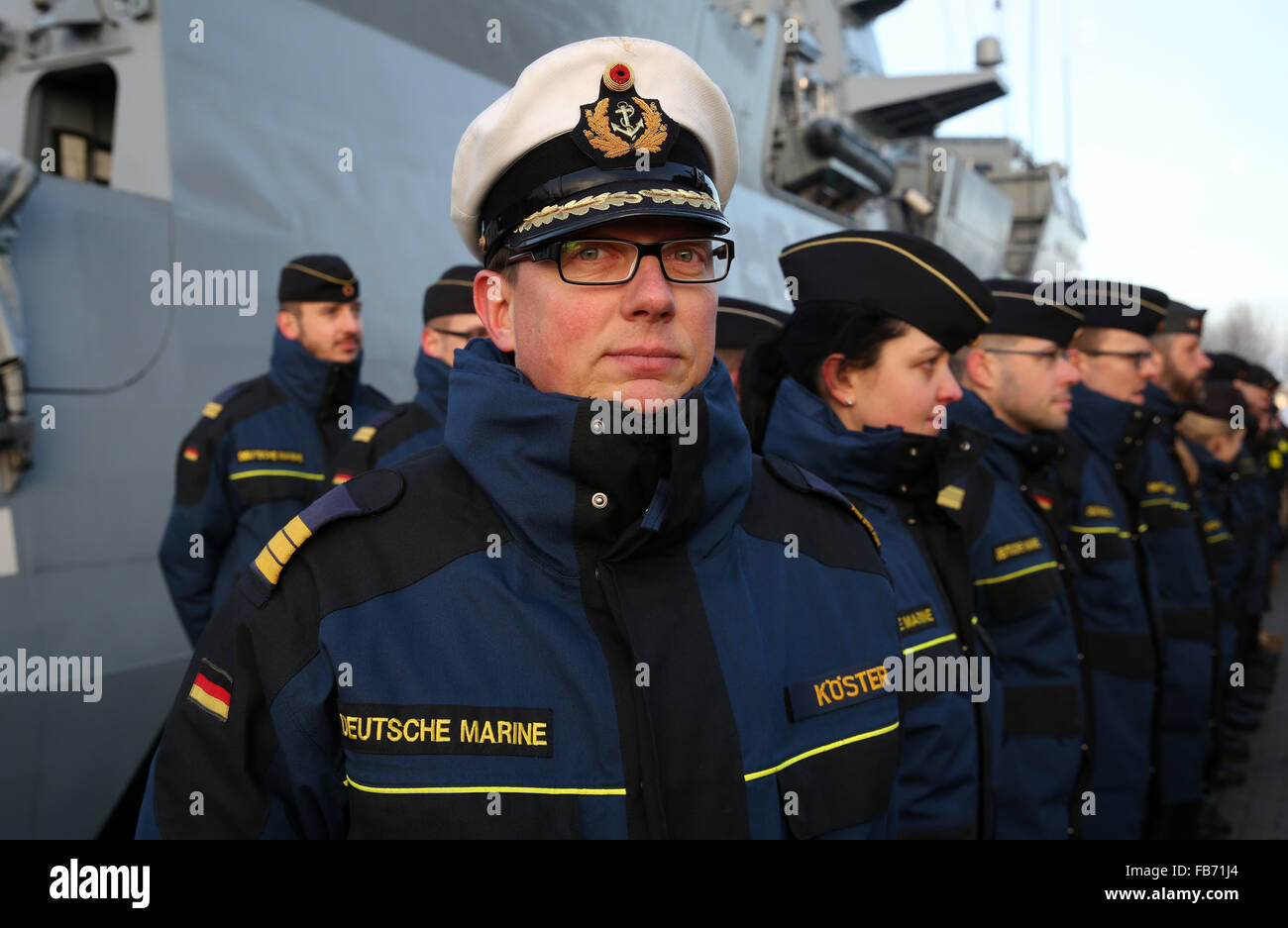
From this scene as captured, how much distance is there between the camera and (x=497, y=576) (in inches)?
46.0

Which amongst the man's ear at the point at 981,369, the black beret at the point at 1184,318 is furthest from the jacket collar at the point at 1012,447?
the black beret at the point at 1184,318

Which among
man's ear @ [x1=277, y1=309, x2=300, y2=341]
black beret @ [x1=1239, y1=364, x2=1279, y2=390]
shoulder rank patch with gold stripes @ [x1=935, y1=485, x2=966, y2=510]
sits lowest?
shoulder rank patch with gold stripes @ [x1=935, y1=485, x2=966, y2=510]

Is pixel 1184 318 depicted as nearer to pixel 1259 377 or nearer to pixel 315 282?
pixel 315 282

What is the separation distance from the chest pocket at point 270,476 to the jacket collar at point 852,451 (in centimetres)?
216

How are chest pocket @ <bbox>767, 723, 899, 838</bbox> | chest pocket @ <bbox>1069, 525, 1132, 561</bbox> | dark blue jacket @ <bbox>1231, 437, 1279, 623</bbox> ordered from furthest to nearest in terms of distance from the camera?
dark blue jacket @ <bbox>1231, 437, 1279, 623</bbox>
chest pocket @ <bbox>1069, 525, 1132, 561</bbox>
chest pocket @ <bbox>767, 723, 899, 838</bbox>

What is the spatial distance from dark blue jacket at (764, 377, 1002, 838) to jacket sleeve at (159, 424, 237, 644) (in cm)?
221

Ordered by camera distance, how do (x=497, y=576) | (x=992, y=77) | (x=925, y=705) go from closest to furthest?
(x=497, y=576)
(x=925, y=705)
(x=992, y=77)

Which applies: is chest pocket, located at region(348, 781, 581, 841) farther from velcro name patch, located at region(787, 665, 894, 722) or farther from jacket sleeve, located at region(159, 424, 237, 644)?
jacket sleeve, located at region(159, 424, 237, 644)

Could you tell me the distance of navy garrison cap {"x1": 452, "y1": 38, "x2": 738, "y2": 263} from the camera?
3.94 ft

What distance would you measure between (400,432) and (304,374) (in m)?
0.59

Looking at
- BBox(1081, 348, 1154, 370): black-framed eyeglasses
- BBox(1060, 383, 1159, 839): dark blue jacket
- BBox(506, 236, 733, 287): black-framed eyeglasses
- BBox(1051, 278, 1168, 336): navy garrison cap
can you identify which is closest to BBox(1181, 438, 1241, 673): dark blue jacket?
BBox(1081, 348, 1154, 370): black-framed eyeglasses
